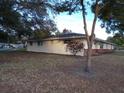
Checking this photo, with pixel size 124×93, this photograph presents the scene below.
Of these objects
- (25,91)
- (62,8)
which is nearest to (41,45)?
(62,8)

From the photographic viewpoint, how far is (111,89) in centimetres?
992

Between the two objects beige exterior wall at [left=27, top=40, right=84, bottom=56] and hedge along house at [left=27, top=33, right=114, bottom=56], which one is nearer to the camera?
hedge along house at [left=27, top=33, right=114, bottom=56]

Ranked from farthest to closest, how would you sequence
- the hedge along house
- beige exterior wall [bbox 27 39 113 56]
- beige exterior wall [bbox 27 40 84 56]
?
beige exterior wall [bbox 27 40 84 56] → beige exterior wall [bbox 27 39 113 56] → the hedge along house

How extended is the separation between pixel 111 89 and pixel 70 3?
25.7 feet

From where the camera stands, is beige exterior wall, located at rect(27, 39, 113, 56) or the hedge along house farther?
beige exterior wall, located at rect(27, 39, 113, 56)

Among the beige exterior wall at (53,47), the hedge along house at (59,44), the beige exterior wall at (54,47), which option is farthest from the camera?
the beige exterior wall at (53,47)

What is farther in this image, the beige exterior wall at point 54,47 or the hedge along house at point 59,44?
the beige exterior wall at point 54,47

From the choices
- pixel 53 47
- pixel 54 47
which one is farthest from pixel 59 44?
pixel 53 47

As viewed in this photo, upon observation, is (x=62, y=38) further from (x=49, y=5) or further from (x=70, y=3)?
(x=70, y=3)

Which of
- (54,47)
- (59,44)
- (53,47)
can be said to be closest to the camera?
(59,44)

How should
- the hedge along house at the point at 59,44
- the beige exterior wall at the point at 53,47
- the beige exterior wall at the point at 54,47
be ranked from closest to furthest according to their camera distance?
the hedge along house at the point at 59,44 → the beige exterior wall at the point at 54,47 → the beige exterior wall at the point at 53,47

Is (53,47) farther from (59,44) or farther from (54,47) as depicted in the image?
(59,44)

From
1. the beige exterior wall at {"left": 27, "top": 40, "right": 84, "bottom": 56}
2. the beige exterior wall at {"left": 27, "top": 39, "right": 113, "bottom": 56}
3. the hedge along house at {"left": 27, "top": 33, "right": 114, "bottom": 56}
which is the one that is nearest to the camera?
the hedge along house at {"left": 27, "top": 33, "right": 114, "bottom": 56}

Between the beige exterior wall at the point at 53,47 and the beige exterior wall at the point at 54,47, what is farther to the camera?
the beige exterior wall at the point at 53,47
